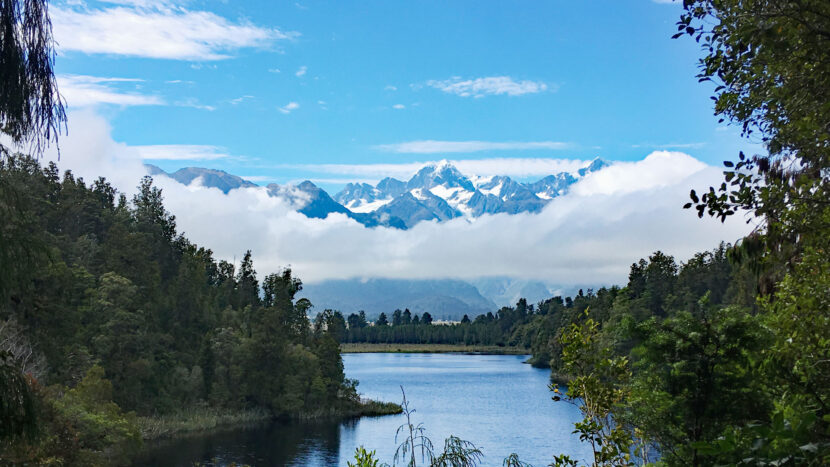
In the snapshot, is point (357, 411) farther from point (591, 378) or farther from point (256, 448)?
point (591, 378)

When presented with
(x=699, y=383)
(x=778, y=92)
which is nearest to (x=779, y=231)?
(x=778, y=92)

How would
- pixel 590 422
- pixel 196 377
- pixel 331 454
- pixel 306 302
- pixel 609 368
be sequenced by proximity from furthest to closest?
pixel 306 302 < pixel 196 377 < pixel 331 454 < pixel 609 368 < pixel 590 422

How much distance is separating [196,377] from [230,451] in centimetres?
1866

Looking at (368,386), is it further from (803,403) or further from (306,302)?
(803,403)

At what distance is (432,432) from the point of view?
58156 millimetres

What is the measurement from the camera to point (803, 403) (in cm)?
755

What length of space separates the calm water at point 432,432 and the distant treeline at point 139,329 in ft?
22.3

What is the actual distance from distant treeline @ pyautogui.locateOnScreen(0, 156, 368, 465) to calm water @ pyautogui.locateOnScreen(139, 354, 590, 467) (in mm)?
6788

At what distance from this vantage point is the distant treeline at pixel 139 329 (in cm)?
4697

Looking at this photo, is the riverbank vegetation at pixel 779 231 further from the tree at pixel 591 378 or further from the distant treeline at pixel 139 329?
the distant treeline at pixel 139 329

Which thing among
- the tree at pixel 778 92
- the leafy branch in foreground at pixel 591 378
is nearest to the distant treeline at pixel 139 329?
the leafy branch in foreground at pixel 591 378

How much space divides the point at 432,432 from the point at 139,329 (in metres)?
27.2

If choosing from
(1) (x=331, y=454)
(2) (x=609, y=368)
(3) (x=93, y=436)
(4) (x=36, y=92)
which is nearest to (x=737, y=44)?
(2) (x=609, y=368)

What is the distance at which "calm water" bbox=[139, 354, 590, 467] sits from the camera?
50031 millimetres
